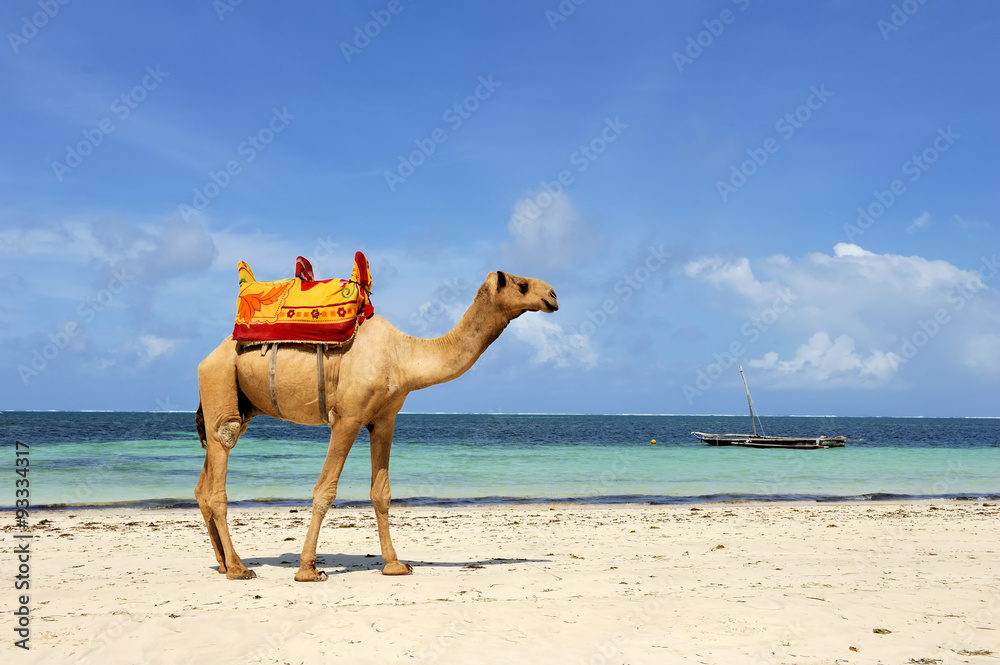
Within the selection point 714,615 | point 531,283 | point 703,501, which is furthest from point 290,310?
point 703,501

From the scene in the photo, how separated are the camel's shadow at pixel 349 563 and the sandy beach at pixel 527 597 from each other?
0.12 feet

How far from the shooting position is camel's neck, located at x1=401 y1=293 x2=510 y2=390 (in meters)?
7.43

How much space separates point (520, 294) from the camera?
24.1ft

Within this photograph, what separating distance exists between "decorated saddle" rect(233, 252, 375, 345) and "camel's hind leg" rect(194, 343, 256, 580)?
402mm

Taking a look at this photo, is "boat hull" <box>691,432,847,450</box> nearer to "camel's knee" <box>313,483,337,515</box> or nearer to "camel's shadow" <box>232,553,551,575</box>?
"camel's shadow" <box>232,553,551,575</box>

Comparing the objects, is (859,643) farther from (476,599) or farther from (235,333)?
(235,333)

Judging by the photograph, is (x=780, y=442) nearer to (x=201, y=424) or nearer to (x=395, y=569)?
(x=395, y=569)

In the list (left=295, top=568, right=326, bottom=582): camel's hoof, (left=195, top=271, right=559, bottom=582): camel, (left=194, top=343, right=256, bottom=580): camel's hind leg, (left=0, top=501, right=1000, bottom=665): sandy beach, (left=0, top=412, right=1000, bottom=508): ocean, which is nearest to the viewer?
(left=0, top=501, right=1000, bottom=665): sandy beach

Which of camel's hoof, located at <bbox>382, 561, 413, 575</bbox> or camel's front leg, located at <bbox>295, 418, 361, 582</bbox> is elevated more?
camel's front leg, located at <bbox>295, 418, 361, 582</bbox>

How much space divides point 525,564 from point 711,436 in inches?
2085

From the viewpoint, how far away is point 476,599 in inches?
251

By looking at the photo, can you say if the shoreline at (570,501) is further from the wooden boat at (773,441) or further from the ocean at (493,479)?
the wooden boat at (773,441)

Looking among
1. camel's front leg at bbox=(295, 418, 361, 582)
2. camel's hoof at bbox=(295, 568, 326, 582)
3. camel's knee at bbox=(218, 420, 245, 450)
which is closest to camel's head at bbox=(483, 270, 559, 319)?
camel's front leg at bbox=(295, 418, 361, 582)

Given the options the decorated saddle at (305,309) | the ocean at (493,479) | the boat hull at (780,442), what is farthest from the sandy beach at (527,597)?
the boat hull at (780,442)
